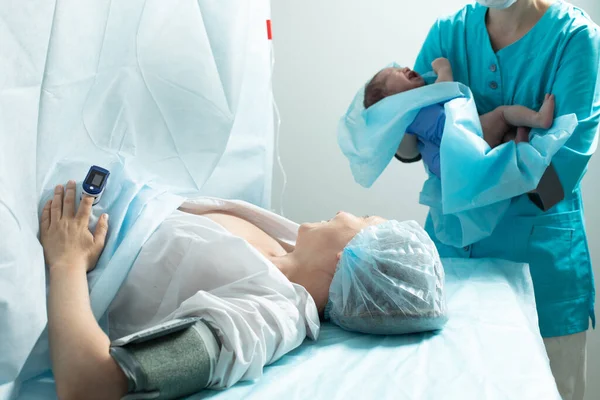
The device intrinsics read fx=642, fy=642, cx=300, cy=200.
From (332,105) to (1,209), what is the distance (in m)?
2.02

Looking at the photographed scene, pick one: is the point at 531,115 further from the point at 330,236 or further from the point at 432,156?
the point at 330,236

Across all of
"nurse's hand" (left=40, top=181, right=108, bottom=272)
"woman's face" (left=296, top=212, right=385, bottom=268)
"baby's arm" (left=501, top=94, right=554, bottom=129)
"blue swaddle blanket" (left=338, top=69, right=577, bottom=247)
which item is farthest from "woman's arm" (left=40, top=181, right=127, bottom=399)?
"baby's arm" (left=501, top=94, right=554, bottom=129)

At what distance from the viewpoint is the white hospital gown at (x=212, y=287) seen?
3.95ft

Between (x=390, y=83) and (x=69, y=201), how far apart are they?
3.60ft

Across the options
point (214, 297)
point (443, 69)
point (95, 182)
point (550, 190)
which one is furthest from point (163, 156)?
point (550, 190)

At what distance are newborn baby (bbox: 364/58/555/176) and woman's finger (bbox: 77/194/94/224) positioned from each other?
3.23 feet

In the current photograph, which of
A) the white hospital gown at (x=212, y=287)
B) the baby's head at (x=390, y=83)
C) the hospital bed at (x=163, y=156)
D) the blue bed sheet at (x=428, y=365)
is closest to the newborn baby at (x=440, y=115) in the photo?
the baby's head at (x=390, y=83)

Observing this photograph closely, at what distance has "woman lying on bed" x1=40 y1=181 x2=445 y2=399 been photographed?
3.33 feet

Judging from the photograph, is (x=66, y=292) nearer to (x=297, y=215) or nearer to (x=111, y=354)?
(x=111, y=354)

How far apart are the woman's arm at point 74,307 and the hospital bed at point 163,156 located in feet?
0.16

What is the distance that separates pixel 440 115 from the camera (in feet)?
5.96

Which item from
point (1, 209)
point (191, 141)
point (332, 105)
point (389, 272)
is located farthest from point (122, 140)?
point (332, 105)

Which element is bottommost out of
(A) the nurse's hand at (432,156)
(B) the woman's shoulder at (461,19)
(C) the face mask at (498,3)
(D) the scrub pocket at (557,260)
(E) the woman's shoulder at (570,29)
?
(D) the scrub pocket at (557,260)

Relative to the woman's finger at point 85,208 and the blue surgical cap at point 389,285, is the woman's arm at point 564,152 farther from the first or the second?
the woman's finger at point 85,208
